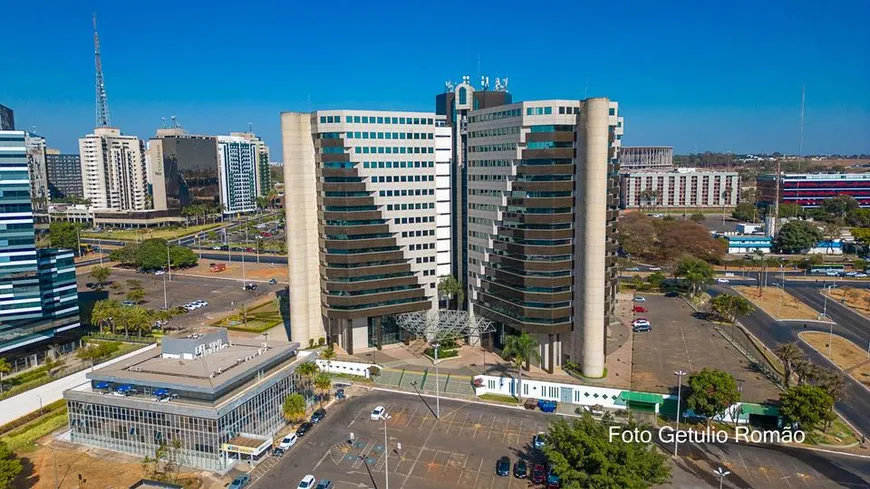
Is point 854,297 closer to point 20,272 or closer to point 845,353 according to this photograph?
point 845,353

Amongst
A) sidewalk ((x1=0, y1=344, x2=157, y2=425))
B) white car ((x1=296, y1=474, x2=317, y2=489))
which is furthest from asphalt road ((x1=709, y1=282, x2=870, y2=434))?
sidewalk ((x1=0, y1=344, x2=157, y2=425))

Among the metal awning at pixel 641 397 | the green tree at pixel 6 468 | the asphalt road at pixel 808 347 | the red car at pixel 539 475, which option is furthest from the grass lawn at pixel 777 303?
the green tree at pixel 6 468

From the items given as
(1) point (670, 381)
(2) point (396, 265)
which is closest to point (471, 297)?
(2) point (396, 265)

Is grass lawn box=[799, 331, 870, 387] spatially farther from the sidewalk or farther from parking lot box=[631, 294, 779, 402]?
the sidewalk

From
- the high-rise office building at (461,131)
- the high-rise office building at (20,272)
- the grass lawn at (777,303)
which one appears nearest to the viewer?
the high-rise office building at (20,272)

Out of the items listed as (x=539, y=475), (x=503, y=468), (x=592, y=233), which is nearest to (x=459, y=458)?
(x=503, y=468)

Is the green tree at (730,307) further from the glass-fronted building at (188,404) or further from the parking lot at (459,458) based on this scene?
the glass-fronted building at (188,404)

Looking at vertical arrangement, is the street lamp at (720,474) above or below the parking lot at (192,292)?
below

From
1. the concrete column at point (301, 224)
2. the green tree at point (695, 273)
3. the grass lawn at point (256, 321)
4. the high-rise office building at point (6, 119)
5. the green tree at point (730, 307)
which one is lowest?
the grass lawn at point (256, 321)
